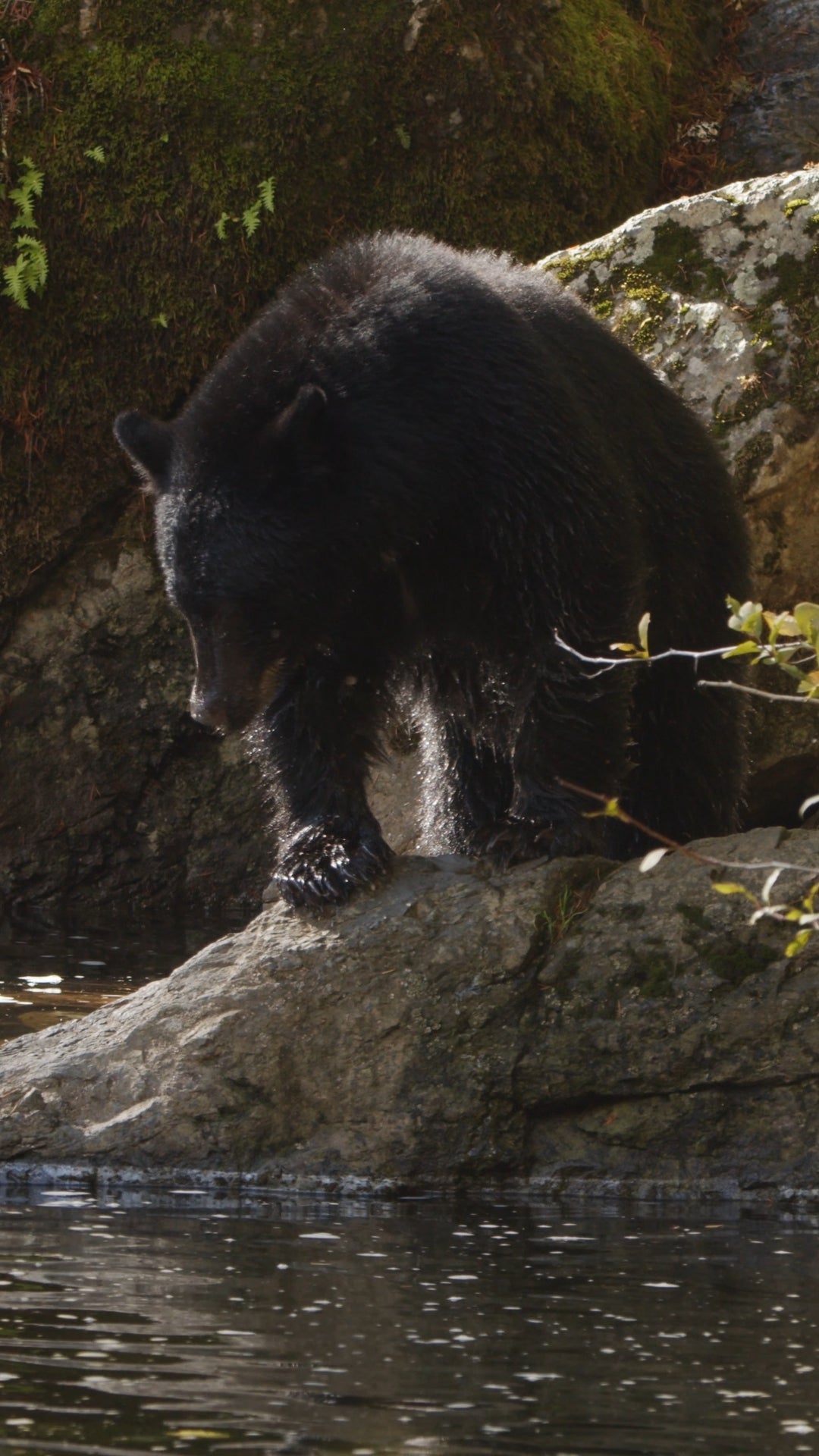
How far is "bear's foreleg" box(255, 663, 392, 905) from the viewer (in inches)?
230

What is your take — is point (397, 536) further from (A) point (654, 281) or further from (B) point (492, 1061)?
(A) point (654, 281)

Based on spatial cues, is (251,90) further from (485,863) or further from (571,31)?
(485,863)

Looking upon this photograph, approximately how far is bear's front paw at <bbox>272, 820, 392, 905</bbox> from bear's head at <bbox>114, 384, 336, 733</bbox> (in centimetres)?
43

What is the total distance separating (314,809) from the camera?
19.5 ft

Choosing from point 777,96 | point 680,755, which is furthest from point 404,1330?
point 777,96

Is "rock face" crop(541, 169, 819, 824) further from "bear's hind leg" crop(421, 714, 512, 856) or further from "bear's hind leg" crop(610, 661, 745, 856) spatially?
"bear's hind leg" crop(421, 714, 512, 856)

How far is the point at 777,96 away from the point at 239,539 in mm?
6781

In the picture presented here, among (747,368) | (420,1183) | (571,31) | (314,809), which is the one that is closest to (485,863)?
(314,809)

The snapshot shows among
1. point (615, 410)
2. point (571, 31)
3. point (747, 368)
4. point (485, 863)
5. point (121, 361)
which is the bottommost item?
point (485, 863)

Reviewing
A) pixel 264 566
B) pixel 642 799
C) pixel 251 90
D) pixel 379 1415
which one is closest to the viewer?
pixel 379 1415

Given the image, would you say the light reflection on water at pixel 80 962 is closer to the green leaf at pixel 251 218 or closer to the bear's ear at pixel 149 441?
the bear's ear at pixel 149 441

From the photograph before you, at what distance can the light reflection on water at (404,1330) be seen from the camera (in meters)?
→ 3.21

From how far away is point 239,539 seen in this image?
5.45 metres

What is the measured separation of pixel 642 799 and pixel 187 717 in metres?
3.61
